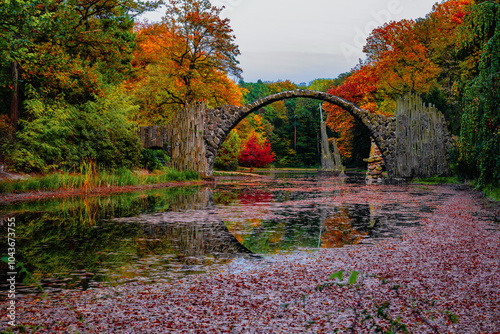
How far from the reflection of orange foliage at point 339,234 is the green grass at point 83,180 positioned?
26.5 ft

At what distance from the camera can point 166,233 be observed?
6000 mm

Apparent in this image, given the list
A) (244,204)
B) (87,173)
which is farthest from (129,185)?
(244,204)

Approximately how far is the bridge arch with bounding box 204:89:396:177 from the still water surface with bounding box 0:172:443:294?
9056 mm

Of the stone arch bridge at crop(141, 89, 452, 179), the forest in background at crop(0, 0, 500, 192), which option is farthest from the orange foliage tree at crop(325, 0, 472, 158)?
the stone arch bridge at crop(141, 89, 452, 179)

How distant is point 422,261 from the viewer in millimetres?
4258

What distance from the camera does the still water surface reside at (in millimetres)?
3965

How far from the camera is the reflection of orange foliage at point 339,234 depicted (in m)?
5.33

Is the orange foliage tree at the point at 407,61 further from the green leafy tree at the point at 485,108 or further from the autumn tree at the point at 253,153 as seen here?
the green leafy tree at the point at 485,108

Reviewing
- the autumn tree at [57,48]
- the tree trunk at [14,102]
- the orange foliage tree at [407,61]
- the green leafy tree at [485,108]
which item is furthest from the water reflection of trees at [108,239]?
the orange foliage tree at [407,61]

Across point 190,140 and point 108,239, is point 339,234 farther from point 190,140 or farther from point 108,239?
point 190,140

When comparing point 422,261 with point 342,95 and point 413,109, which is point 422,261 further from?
point 342,95

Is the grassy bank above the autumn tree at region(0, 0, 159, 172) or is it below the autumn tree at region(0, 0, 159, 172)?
below

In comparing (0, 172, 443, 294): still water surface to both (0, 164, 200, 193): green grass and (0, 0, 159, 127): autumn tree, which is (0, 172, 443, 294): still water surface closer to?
(0, 164, 200, 193): green grass

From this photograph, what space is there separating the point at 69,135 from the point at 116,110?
6.21ft
